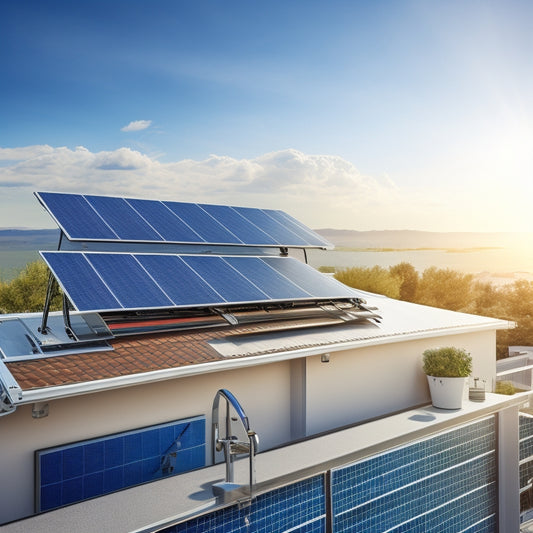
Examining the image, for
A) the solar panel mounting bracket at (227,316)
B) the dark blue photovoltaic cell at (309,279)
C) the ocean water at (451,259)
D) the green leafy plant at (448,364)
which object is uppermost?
the ocean water at (451,259)

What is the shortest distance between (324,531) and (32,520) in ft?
11.8

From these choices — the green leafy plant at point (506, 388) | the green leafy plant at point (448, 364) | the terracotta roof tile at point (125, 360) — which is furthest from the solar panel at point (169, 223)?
the green leafy plant at point (506, 388)

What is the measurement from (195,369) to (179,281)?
78.2 inches

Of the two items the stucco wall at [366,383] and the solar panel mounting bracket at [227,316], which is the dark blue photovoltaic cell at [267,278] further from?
the stucco wall at [366,383]

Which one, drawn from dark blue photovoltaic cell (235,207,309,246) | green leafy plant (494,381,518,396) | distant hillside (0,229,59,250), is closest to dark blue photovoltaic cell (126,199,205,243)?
dark blue photovoltaic cell (235,207,309,246)

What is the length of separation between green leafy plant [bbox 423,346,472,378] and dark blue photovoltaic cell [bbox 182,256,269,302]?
3.40 metres

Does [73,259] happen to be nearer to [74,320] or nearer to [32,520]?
[74,320]

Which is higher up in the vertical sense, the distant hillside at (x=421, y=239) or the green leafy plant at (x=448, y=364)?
the distant hillside at (x=421, y=239)

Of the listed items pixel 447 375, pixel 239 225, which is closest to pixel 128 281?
pixel 239 225

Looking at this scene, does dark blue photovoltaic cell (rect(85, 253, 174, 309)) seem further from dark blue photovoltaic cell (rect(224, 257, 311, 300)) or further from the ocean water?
the ocean water

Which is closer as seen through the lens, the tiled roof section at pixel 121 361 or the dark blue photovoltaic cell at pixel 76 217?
the tiled roof section at pixel 121 361

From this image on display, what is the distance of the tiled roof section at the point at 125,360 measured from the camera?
6.50m

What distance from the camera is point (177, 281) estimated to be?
8.94 m

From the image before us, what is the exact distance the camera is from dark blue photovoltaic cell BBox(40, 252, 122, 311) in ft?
24.2
